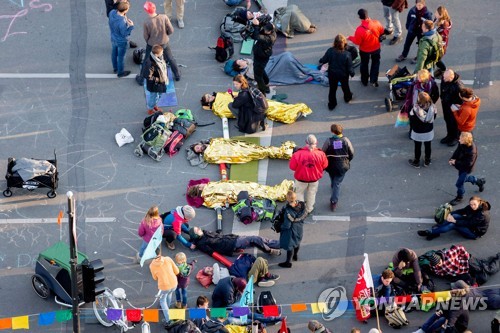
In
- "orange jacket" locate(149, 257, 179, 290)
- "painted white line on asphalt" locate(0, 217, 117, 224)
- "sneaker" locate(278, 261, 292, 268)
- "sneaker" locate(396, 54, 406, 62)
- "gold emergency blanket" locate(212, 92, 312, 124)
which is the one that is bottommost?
"sneaker" locate(278, 261, 292, 268)

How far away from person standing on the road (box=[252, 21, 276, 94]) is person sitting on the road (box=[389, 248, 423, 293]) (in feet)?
20.0

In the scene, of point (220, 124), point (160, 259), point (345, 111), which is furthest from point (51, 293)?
point (345, 111)

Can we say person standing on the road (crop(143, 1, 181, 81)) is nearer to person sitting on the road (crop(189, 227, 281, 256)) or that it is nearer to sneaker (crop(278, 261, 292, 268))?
person sitting on the road (crop(189, 227, 281, 256))

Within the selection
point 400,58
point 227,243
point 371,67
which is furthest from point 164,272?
point 400,58

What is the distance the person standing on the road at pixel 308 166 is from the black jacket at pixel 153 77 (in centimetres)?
385

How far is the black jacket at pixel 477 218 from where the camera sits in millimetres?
21344

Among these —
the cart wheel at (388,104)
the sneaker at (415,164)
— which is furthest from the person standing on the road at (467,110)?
the cart wheel at (388,104)

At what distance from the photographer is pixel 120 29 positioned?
2509cm

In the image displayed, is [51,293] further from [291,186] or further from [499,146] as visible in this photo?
[499,146]

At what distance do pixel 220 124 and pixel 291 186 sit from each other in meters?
2.70

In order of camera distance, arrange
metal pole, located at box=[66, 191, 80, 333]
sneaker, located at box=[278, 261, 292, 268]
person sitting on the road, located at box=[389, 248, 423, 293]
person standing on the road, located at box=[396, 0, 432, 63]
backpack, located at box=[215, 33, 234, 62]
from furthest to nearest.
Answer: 1. backpack, located at box=[215, 33, 234, 62]
2. person standing on the road, located at box=[396, 0, 432, 63]
3. sneaker, located at box=[278, 261, 292, 268]
4. person sitting on the road, located at box=[389, 248, 423, 293]
5. metal pole, located at box=[66, 191, 80, 333]

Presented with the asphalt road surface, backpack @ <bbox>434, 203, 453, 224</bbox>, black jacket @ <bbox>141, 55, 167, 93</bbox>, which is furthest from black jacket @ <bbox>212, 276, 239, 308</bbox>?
black jacket @ <bbox>141, 55, 167, 93</bbox>

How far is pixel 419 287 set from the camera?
2047 centimetres

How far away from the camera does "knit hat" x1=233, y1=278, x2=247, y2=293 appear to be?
20391mm
